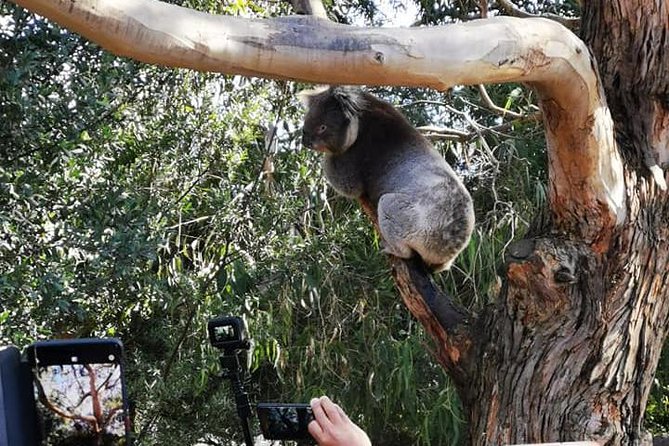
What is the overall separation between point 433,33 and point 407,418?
96.1 inches

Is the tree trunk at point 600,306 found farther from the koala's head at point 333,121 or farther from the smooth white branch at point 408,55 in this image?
the koala's head at point 333,121

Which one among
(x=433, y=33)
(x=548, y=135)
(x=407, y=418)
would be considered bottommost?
(x=407, y=418)

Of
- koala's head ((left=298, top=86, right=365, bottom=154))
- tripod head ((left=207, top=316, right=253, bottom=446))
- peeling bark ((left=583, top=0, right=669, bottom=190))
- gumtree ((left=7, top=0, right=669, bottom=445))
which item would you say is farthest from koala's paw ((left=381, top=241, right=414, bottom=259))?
tripod head ((left=207, top=316, right=253, bottom=446))

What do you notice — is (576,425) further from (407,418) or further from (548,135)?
(407,418)

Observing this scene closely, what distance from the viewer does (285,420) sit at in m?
1.09

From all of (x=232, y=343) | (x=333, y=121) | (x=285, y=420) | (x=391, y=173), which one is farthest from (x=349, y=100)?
(x=285, y=420)

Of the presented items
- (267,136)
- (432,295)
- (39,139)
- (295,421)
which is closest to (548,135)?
(432,295)

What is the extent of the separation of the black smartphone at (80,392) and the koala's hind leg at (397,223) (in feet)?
4.70

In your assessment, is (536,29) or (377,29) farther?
(536,29)

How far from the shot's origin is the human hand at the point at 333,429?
34.7 inches

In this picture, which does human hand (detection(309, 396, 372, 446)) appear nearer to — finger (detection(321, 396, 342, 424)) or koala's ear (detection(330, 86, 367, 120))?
finger (detection(321, 396, 342, 424))

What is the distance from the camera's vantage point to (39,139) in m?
2.17

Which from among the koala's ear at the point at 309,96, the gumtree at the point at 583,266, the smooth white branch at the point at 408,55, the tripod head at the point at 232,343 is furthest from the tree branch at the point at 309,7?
the tripod head at the point at 232,343

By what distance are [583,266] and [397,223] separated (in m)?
0.67
